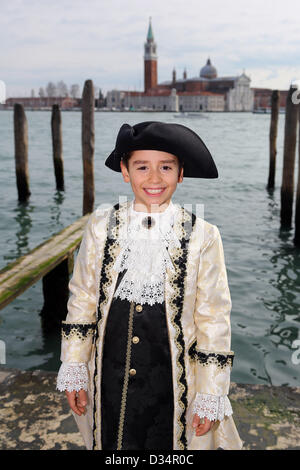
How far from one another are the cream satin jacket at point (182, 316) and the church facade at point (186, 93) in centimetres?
11522

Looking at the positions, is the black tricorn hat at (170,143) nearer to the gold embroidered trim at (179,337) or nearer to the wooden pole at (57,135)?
the gold embroidered trim at (179,337)

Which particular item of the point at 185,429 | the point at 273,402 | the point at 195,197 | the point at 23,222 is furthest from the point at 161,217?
the point at 195,197

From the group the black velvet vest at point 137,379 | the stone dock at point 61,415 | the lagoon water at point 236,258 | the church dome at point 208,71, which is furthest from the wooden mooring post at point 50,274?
the church dome at point 208,71

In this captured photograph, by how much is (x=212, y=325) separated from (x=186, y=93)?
12199cm

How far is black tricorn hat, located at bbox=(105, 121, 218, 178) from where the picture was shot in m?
1.70

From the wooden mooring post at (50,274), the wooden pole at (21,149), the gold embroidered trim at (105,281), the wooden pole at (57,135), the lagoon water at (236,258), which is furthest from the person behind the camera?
the wooden pole at (57,135)

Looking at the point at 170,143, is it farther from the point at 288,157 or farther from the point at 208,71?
the point at 208,71

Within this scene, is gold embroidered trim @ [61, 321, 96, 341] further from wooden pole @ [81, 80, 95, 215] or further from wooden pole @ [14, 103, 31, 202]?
wooden pole @ [14, 103, 31, 202]

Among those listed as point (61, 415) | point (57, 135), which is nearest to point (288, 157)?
point (57, 135)

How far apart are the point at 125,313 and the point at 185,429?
1.59 ft

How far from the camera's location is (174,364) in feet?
5.79

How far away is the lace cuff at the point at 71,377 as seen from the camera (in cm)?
179
